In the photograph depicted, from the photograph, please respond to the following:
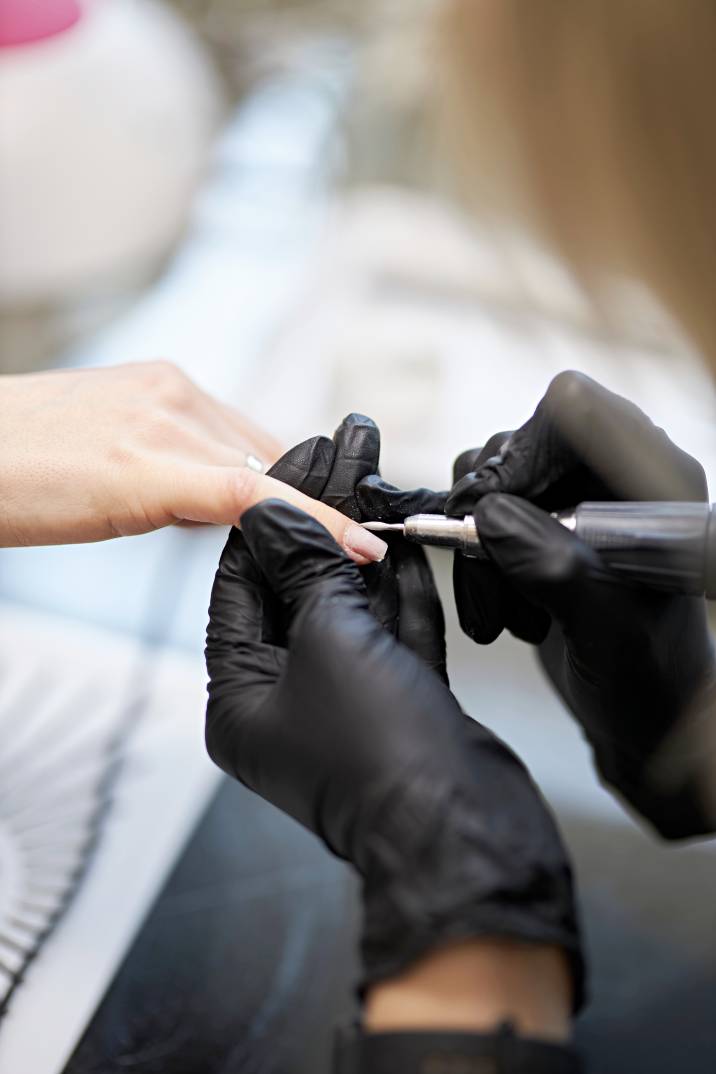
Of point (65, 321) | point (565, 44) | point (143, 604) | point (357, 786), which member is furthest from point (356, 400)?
point (357, 786)

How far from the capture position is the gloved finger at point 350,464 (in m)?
0.69

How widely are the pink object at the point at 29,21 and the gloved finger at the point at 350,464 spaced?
2.68ft

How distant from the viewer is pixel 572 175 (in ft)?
2.08

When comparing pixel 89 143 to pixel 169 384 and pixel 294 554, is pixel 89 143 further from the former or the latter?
pixel 294 554

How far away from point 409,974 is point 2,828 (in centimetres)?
43

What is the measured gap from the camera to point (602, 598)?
59 centimetres

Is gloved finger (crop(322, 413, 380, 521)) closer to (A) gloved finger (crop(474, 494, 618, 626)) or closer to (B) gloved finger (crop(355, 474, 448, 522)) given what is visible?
(B) gloved finger (crop(355, 474, 448, 522))

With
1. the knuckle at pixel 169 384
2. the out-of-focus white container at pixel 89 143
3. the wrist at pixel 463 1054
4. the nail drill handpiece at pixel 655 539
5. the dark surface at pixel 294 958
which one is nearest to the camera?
the wrist at pixel 463 1054

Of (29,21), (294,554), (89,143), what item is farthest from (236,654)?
(29,21)

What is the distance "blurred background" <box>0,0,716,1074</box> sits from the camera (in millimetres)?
701

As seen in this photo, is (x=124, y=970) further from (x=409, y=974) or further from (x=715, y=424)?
(x=715, y=424)

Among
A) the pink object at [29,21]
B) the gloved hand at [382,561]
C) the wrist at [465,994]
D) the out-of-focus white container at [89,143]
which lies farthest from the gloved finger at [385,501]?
the pink object at [29,21]

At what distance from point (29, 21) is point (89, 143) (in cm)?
19

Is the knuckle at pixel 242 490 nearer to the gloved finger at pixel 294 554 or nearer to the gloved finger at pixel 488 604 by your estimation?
the gloved finger at pixel 294 554
